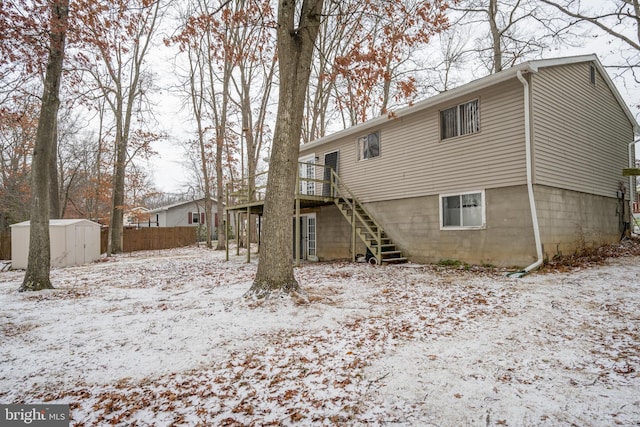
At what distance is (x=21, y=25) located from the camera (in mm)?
7863

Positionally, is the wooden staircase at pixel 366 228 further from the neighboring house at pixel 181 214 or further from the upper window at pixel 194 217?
the upper window at pixel 194 217

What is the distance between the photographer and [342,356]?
393 cm

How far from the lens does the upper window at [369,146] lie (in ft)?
41.6

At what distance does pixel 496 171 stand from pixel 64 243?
1648 cm

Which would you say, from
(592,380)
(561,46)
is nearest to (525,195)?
(592,380)

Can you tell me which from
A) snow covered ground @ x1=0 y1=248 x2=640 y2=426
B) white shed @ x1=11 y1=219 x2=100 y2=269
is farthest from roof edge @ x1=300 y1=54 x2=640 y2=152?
white shed @ x1=11 y1=219 x2=100 y2=269

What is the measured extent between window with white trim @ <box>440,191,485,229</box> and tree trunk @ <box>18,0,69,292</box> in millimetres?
10518

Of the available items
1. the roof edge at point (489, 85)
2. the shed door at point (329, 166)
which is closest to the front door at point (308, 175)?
the shed door at point (329, 166)

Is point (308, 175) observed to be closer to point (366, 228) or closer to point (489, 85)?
point (366, 228)

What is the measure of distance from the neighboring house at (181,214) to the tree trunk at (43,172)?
26.6 meters

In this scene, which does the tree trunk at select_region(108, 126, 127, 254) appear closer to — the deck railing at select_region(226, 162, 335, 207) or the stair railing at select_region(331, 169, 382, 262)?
the deck railing at select_region(226, 162, 335, 207)

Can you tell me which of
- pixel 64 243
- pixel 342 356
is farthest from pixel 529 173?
pixel 64 243

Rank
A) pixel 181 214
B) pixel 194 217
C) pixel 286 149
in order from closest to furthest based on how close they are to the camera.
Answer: pixel 286 149 → pixel 181 214 → pixel 194 217

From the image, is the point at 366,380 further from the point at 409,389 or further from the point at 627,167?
the point at 627,167
